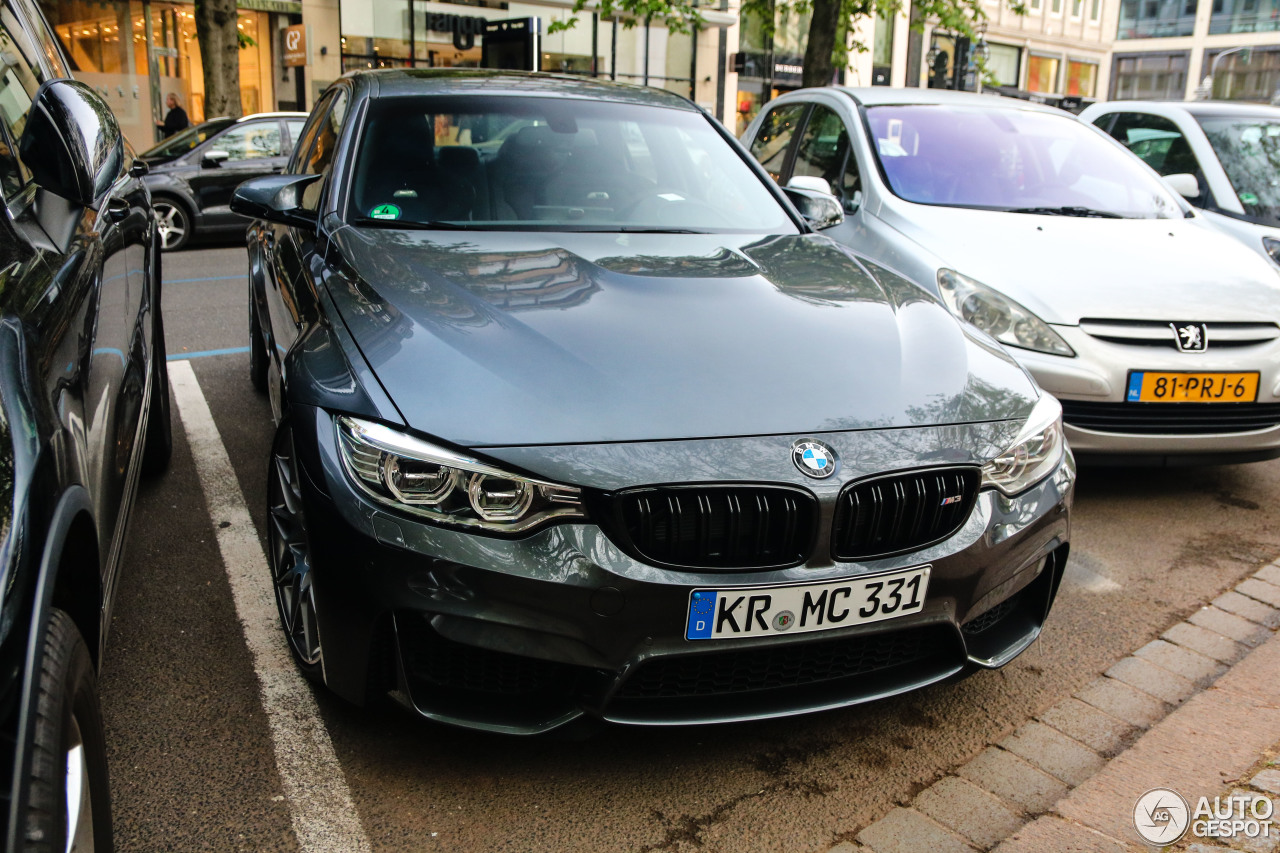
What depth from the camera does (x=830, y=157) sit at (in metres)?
6.25

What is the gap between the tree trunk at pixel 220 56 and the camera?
15.9m

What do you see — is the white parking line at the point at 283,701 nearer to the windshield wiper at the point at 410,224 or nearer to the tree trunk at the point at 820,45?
the windshield wiper at the point at 410,224

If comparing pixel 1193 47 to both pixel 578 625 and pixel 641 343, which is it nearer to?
pixel 641 343

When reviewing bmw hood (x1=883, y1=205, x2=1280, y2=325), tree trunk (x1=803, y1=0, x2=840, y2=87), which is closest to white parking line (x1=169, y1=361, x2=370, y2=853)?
bmw hood (x1=883, y1=205, x2=1280, y2=325)

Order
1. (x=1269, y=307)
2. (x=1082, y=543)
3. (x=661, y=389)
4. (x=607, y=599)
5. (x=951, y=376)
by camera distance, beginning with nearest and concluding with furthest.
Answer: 1. (x=607, y=599)
2. (x=661, y=389)
3. (x=951, y=376)
4. (x=1082, y=543)
5. (x=1269, y=307)

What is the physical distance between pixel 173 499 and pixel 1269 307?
438 centimetres

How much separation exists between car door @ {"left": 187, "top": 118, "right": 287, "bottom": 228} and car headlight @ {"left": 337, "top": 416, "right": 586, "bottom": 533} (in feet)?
34.8

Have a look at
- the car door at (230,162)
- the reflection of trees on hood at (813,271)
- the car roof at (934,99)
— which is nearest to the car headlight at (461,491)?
the reflection of trees on hood at (813,271)

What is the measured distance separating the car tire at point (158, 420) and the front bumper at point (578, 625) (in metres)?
1.88

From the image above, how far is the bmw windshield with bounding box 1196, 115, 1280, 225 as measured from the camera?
7000mm

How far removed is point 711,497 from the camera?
2.30m

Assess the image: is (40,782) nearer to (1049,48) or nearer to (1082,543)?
(1082,543)

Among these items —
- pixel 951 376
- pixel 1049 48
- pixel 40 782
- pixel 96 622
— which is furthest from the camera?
pixel 1049 48

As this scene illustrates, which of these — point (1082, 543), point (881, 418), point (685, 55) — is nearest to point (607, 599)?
point (881, 418)
